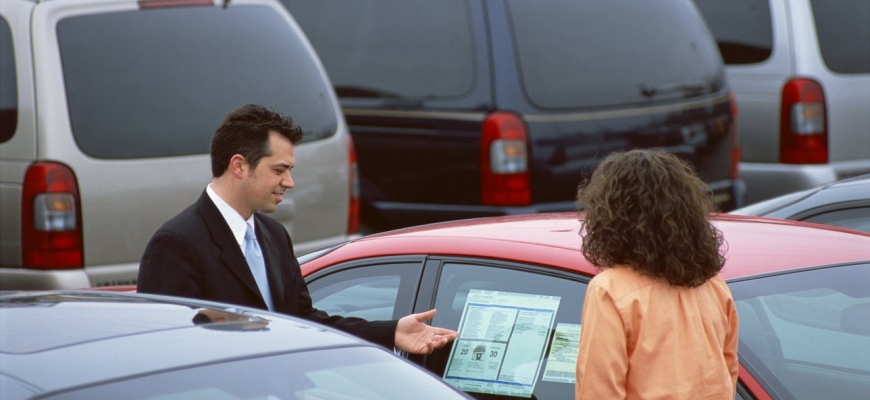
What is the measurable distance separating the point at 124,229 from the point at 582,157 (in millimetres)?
2685

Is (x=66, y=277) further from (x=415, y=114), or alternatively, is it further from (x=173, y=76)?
(x=415, y=114)

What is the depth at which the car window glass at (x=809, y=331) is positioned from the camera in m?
3.31

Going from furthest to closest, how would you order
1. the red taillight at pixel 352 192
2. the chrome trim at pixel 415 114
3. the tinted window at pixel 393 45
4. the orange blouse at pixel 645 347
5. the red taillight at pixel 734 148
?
the red taillight at pixel 734 148 < the tinted window at pixel 393 45 < the chrome trim at pixel 415 114 < the red taillight at pixel 352 192 < the orange blouse at pixel 645 347

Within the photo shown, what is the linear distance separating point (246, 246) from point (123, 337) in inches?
45.8

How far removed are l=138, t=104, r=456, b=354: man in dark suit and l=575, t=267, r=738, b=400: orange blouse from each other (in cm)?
61

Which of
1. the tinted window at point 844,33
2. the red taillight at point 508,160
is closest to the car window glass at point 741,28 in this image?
the tinted window at point 844,33

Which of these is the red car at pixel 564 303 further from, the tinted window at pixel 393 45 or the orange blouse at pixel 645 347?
the tinted window at pixel 393 45

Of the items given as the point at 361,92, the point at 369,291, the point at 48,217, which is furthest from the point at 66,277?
the point at 361,92

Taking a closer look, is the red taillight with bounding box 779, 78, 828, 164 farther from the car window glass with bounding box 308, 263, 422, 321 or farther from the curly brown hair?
the curly brown hair

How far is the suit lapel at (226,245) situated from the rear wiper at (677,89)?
4.35 metres

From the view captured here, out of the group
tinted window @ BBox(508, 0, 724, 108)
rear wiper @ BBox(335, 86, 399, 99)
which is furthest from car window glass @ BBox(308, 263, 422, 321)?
rear wiper @ BBox(335, 86, 399, 99)

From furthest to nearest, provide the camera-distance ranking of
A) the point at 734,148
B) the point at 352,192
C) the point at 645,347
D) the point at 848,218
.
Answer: the point at 734,148 < the point at 352,192 < the point at 848,218 < the point at 645,347

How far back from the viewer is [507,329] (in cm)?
359

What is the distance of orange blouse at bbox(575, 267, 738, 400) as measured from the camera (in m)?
3.02
